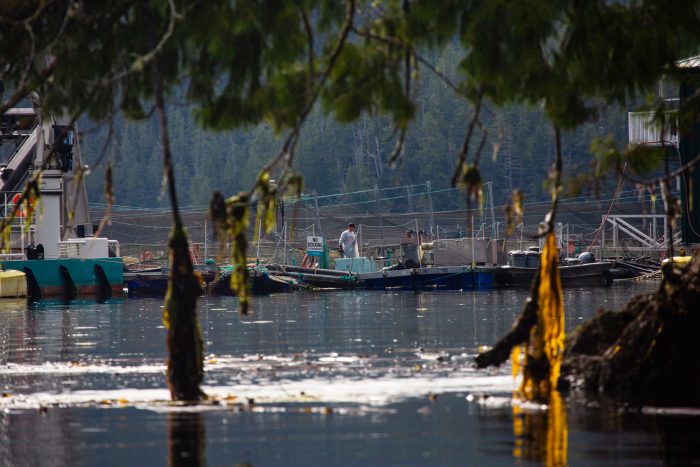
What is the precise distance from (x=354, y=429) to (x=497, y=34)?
4.01m

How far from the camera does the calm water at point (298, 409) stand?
45.1 ft

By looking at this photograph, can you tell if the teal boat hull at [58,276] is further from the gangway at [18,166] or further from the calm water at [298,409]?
the calm water at [298,409]

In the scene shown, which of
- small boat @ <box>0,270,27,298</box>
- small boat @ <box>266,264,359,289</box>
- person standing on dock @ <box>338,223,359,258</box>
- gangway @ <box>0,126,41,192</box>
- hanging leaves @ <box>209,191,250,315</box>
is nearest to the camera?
hanging leaves @ <box>209,191,250,315</box>

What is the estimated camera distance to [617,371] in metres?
18.3

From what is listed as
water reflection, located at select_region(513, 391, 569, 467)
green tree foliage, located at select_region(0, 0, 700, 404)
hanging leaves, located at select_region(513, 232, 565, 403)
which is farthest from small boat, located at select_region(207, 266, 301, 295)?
water reflection, located at select_region(513, 391, 569, 467)

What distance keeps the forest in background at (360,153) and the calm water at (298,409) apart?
112876mm

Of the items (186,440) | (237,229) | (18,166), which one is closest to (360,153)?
(18,166)

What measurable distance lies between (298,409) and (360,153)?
15219cm

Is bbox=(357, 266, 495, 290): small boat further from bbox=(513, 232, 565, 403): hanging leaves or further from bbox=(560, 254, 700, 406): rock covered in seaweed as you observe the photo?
bbox=(513, 232, 565, 403): hanging leaves

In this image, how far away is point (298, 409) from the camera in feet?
56.3

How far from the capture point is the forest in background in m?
160

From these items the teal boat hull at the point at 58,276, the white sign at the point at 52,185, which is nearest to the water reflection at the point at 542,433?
the teal boat hull at the point at 58,276

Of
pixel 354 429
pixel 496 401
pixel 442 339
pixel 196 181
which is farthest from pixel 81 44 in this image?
pixel 196 181

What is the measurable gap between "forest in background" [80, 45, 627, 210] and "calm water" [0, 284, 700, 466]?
113m
